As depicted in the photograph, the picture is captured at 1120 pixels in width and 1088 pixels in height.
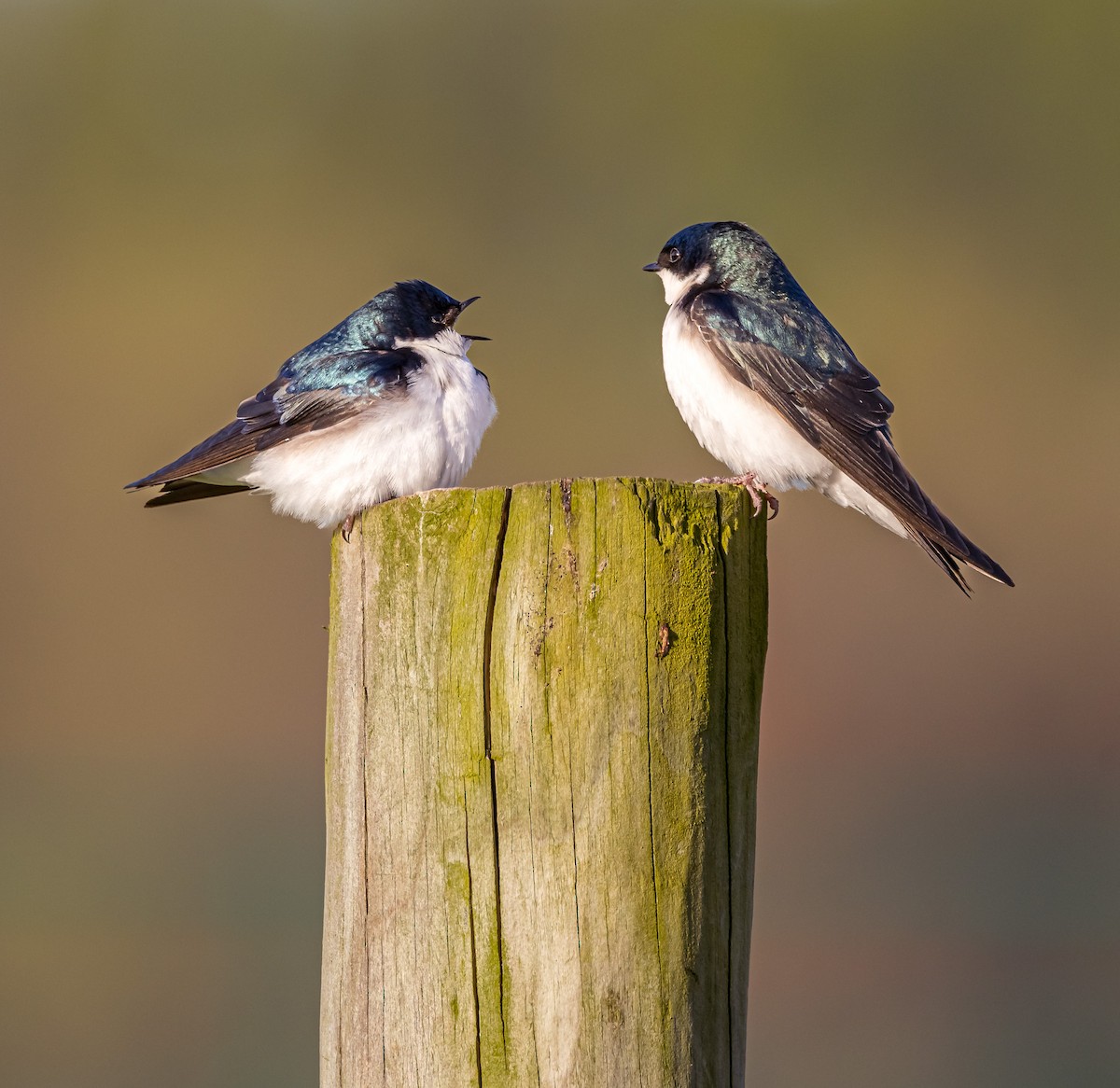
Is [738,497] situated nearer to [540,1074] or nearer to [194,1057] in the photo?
[540,1074]

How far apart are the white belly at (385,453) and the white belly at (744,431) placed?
71 cm

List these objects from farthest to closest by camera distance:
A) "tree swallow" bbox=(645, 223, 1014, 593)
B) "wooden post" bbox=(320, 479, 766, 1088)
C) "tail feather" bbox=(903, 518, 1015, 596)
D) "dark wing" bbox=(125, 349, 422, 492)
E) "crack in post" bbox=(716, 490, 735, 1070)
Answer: "tree swallow" bbox=(645, 223, 1014, 593) < "dark wing" bbox=(125, 349, 422, 492) < "tail feather" bbox=(903, 518, 1015, 596) < "crack in post" bbox=(716, 490, 735, 1070) < "wooden post" bbox=(320, 479, 766, 1088)

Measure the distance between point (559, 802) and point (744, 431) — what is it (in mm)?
2625

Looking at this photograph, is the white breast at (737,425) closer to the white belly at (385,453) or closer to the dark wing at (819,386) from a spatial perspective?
the dark wing at (819,386)

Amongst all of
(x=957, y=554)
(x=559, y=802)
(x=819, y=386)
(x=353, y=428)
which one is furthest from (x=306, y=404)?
(x=559, y=802)

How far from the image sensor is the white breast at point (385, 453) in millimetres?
5031

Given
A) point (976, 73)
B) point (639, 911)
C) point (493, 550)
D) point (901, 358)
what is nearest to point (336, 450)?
point (493, 550)

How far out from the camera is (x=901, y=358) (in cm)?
2395

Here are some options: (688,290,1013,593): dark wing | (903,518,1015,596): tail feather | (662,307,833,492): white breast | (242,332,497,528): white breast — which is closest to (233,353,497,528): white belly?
(242,332,497,528): white breast

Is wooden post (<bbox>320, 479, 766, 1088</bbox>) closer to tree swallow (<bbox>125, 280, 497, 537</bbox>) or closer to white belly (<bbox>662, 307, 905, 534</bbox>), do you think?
tree swallow (<bbox>125, 280, 497, 537</bbox>)

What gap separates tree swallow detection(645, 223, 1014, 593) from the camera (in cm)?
546

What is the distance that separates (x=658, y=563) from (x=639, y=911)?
0.65 m

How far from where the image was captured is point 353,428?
512cm

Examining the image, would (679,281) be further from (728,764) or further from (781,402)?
(728,764)
